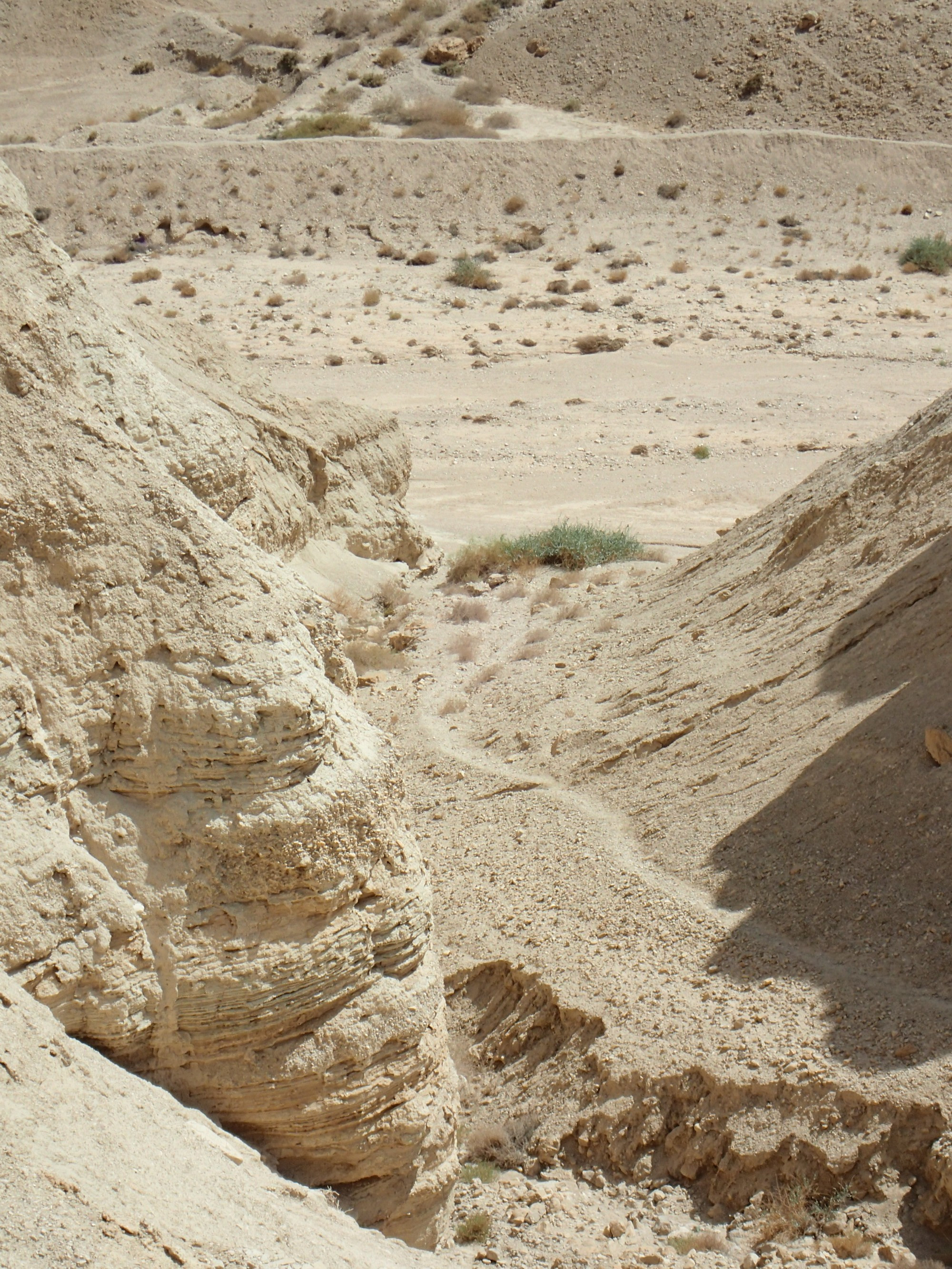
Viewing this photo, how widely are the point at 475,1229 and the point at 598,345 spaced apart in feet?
69.0

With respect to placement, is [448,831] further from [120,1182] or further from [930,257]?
[930,257]

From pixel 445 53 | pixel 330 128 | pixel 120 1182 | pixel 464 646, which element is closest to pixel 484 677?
pixel 464 646

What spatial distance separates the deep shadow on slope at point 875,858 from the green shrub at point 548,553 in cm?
533

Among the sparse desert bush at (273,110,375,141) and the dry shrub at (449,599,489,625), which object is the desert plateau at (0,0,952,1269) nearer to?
the dry shrub at (449,599,489,625)

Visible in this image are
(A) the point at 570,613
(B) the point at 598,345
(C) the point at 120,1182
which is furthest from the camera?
(B) the point at 598,345

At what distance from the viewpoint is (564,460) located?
61.5 ft

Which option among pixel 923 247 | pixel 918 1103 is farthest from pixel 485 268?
pixel 918 1103

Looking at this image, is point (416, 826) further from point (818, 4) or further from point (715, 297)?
point (818, 4)

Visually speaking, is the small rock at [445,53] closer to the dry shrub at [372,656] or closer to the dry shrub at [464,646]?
the dry shrub at [464,646]

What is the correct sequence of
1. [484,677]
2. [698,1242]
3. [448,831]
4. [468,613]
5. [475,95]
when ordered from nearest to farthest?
[698,1242]
[448,831]
[484,677]
[468,613]
[475,95]

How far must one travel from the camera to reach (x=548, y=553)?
13586 millimetres

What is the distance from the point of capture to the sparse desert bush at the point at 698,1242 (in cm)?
513

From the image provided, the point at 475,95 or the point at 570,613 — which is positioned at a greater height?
the point at 475,95

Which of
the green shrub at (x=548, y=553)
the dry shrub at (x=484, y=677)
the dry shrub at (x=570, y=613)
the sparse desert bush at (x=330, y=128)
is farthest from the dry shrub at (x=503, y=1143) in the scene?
the sparse desert bush at (x=330, y=128)
